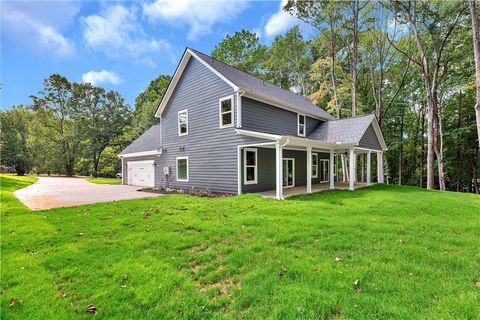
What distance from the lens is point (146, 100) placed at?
39.9 m

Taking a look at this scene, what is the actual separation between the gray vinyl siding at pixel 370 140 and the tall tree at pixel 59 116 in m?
35.4

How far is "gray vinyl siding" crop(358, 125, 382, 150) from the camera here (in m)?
15.2

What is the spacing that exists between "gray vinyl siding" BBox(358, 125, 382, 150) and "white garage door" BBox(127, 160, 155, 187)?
1383 cm

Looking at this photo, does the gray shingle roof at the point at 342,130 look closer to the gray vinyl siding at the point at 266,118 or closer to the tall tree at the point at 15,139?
the gray vinyl siding at the point at 266,118

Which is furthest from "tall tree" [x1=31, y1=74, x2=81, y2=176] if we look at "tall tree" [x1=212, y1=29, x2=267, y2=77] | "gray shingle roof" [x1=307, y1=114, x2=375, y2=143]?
"gray shingle roof" [x1=307, y1=114, x2=375, y2=143]

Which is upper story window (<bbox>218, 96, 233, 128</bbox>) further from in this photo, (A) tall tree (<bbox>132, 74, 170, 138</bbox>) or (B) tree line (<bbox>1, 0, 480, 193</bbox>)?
(A) tall tree (<bbox>132, 74, 170, 138</bbox>)

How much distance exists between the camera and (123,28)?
10117 mm

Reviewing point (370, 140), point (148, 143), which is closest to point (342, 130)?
point (370, 140)

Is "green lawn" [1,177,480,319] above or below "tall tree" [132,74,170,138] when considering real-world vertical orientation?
below

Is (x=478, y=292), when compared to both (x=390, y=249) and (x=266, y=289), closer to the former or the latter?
(x=390, y=249)

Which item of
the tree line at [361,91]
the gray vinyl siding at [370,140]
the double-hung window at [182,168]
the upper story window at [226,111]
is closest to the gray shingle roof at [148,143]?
the double-hung window at [182,168]

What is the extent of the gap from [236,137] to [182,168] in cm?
493

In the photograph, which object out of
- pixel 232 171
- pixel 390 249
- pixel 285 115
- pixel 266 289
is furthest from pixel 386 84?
pixel 266 289

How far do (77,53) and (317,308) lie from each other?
12790 mm
